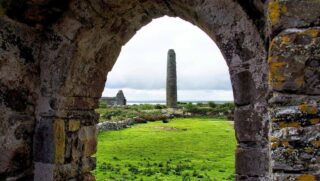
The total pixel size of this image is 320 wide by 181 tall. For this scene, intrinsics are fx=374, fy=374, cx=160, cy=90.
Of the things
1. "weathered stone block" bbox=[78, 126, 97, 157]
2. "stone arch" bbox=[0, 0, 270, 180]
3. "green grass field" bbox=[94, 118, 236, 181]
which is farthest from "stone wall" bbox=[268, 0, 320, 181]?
"green grass field" bbox=[94, 118, 236, 181]

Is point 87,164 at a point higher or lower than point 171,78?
lower

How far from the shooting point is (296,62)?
2.03 m

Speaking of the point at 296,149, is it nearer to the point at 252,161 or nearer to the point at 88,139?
the point at 252,161

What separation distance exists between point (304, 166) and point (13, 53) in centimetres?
310

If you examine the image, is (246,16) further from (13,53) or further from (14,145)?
(14,145)

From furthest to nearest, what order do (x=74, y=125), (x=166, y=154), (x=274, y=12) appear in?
(x=166, y=154) < (x=74, y=125) < (x=274, y=12)

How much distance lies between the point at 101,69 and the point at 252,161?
87.9 inches

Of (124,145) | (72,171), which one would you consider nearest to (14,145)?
(72,171)

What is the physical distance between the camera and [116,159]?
10.5 meters

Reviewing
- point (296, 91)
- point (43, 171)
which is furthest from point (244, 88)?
point (43, 171)

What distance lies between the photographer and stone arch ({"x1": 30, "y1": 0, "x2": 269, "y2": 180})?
118 inches

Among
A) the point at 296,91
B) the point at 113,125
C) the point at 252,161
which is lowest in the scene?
the point at 113,125

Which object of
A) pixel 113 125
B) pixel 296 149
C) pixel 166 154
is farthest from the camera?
pixel 113 125

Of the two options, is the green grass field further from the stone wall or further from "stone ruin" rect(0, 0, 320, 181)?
the stone wall
